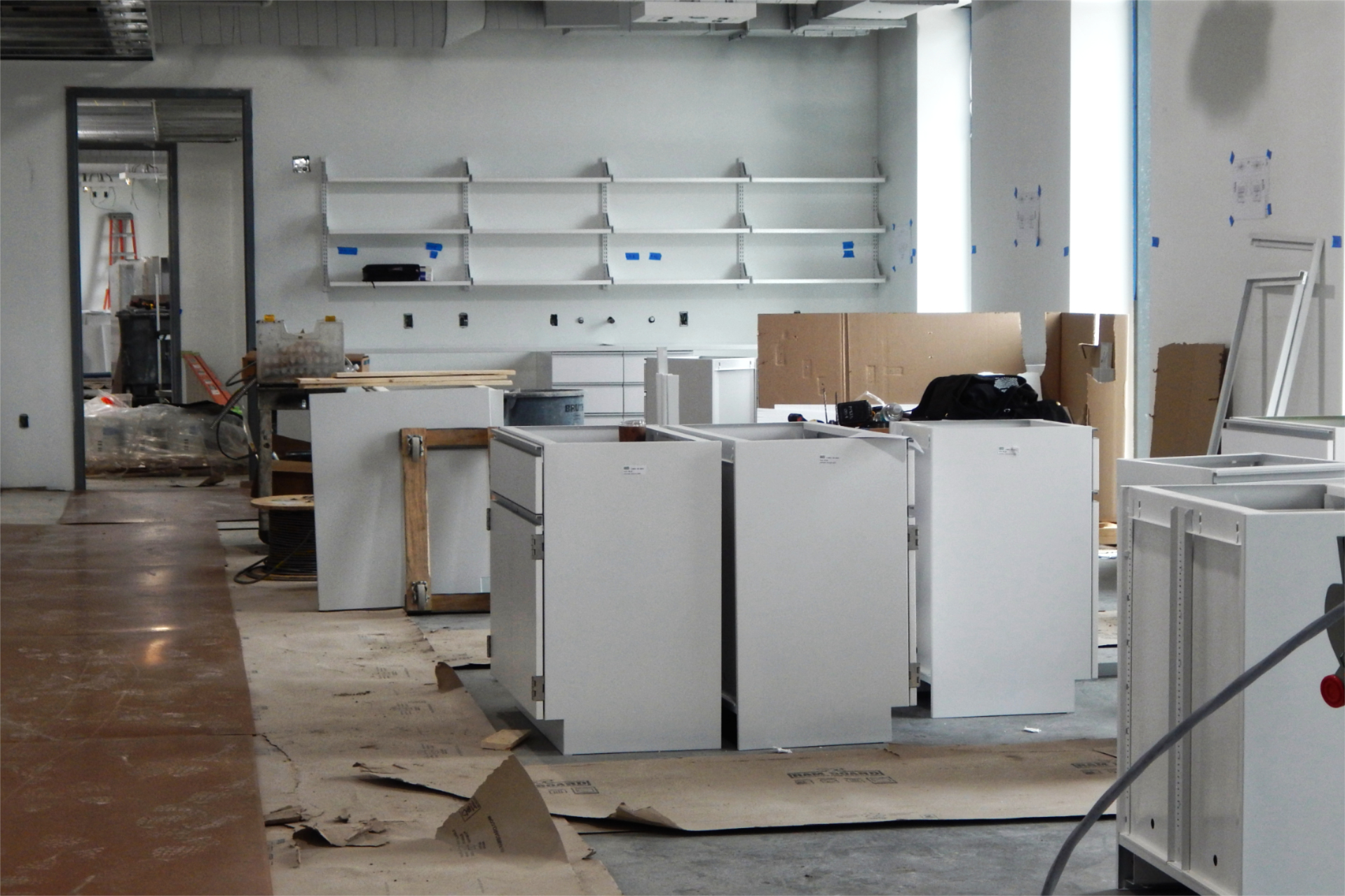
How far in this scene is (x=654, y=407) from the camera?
209 inches

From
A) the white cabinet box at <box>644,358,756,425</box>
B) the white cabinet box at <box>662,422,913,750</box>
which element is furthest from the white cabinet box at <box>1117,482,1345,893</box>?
the white cabinet box at <box>644,358,756,425</box>

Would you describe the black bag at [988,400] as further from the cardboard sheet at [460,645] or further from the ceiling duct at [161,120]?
the ceiling duct at [161,120]

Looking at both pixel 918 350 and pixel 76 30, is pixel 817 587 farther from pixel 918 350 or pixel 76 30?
pixel 76 30

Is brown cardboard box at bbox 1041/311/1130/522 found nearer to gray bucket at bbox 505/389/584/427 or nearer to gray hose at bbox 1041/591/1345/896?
gray bucket at bbox 505/389/584/427

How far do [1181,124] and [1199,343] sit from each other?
3.11 ft

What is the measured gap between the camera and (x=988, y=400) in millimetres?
5059

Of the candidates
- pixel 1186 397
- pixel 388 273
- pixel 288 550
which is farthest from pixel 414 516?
pixel 388 273

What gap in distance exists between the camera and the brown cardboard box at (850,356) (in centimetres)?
598

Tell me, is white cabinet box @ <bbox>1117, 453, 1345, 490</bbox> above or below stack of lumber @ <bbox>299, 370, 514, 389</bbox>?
below

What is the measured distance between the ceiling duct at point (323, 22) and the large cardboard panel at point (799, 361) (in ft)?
13.1

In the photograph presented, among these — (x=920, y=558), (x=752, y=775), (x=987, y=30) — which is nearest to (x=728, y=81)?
(x=987, y=30)

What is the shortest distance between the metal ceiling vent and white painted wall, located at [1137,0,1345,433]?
5231 millimetres

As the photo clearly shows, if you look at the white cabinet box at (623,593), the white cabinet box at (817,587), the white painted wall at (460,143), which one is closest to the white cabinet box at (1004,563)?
the white cabinet box at (817,587)

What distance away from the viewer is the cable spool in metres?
5.81
